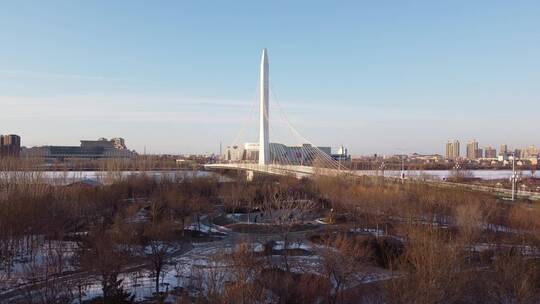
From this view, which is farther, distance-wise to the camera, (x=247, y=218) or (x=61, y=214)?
(x=247, y=218)

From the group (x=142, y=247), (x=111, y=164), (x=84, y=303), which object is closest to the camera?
(x=84, y=303)

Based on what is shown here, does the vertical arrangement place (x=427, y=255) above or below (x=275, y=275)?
above

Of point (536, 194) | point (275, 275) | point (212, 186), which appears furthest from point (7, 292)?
point (536, 194)

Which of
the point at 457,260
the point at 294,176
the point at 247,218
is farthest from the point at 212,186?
the point at 457,260

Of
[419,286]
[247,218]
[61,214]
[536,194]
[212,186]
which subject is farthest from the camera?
[212,186]

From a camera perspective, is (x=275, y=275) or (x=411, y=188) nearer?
(x=275, y=275)

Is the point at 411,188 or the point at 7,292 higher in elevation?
the point at 411,188

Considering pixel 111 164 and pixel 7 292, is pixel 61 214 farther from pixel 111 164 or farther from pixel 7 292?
pixel 111 164

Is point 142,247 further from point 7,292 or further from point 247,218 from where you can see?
point 247,218

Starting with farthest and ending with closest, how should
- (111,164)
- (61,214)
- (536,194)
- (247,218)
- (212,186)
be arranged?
(111,164)
(212,186)
(536,194)
(247,218)
(61,214)
